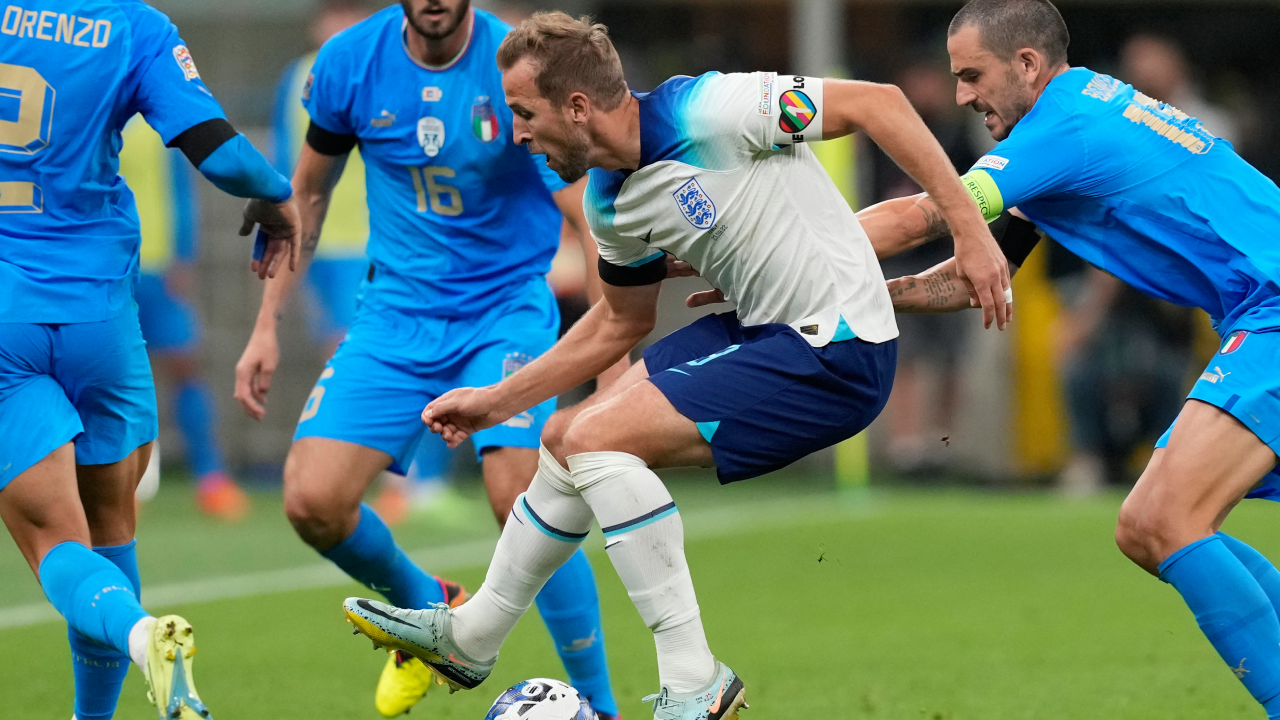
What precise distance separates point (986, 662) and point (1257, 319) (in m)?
2.40

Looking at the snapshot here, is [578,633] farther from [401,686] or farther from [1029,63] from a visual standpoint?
[1029,63]

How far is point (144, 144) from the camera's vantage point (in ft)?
38.5

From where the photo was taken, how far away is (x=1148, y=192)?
4.61 m

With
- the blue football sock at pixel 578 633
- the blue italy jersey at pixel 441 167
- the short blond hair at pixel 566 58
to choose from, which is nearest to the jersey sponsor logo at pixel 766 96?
the short blond hair at pixel 566 58

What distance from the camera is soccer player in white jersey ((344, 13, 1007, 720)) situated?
4.24 meters

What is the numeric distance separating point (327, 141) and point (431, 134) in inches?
16.9

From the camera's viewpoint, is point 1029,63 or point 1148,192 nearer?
point 1148,192

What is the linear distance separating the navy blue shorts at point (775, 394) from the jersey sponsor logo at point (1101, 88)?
1014 mm

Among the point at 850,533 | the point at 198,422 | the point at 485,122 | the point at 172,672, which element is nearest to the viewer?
the point at 172,672

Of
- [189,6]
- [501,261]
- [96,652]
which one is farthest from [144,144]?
[96,652]

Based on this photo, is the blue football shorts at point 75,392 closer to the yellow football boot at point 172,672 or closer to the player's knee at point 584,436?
Result: the yellow football boot at point 172,672

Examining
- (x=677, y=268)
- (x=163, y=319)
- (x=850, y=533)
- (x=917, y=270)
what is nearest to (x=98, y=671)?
(x=677, y=268)

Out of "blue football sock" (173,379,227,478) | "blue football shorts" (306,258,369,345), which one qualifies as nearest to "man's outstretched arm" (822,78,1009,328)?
"blue football shorts" (306,258,369,345)

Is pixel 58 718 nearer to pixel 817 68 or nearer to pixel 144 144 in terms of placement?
pixel 144 144
